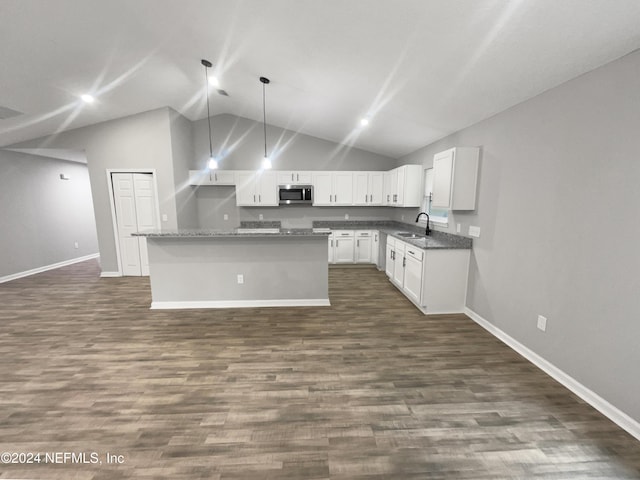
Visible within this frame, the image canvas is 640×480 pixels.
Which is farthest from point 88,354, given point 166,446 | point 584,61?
point 584,61

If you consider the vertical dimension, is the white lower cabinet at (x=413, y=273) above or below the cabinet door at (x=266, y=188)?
below

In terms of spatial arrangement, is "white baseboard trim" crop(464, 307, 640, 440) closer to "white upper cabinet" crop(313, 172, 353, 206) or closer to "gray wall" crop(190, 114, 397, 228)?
"white upper cabinet" crop(313, 172, 353, 206)

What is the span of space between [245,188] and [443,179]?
407 centimetres

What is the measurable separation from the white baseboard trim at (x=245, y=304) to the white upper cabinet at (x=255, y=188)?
2.69 metres

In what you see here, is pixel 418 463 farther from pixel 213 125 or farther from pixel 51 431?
pixel 213 125

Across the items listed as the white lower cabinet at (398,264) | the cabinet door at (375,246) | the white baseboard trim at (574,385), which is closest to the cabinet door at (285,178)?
the cabinet door at (375,246)

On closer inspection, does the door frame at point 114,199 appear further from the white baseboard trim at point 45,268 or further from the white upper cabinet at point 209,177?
the white baseboard trim at point 45,268

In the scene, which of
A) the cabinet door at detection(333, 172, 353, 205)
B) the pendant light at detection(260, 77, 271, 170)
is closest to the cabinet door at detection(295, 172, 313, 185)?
the cabinet door at detection(333, 172, 353, 205)

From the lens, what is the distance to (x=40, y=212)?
5727 millimetres

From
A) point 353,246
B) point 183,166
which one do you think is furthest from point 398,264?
point 183,166

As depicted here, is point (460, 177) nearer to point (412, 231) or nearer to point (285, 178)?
point (412, 231)

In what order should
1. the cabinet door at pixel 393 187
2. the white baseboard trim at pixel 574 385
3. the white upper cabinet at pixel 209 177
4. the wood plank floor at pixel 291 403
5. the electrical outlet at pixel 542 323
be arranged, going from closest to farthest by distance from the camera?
the wood plank floor at pixel 291 403
the white baseboard trim at pixel 574 385
the electrical outlet at pixel 542 323
the cabinet door at pixel 393 187
the white upper cabinet at pixel 209 177

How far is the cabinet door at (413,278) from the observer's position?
3.64 metres

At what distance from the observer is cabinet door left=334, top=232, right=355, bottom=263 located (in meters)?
5.94
